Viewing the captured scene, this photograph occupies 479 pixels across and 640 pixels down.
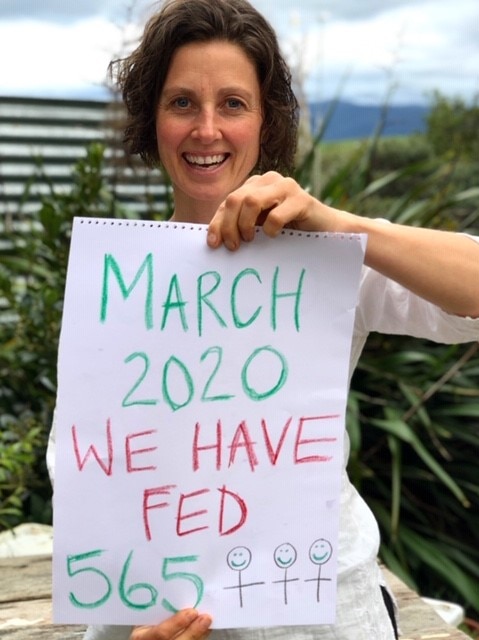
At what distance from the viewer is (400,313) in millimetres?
1363

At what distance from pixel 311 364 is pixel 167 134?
396 millimetres

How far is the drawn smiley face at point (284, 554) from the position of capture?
1.26 meters

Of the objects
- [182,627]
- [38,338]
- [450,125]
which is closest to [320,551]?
[182,627]

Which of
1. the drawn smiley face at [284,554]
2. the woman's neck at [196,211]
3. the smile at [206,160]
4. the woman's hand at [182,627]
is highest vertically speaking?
the smile at [206,160]

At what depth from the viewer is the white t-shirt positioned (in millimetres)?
1311

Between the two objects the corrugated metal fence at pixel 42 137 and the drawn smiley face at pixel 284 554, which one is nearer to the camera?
the drawn smiley face at pixel 284 554

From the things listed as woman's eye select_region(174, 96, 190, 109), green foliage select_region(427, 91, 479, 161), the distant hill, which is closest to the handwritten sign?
woman's eye select_region(174, 96, 190, 109)

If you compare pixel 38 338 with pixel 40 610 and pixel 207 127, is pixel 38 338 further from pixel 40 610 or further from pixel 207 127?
pixel 207 127

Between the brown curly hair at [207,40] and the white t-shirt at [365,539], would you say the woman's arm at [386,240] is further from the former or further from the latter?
the brown curly hair at [207,40]

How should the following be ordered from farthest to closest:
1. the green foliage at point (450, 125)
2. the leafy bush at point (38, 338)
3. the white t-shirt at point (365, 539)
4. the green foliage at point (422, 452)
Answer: the green foliage at point (450, 125), the green foliage at point (422, 452), the leafy bush at point (38, 338), the white t-shirt at point (365, 539)

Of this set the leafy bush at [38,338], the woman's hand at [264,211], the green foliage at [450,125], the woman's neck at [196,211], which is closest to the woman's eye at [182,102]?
the woman's neck at [196,211]

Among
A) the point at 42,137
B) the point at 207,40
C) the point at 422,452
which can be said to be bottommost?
the point at 422,452

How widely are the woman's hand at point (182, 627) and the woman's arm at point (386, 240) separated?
471mm

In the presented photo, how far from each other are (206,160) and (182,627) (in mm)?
632
